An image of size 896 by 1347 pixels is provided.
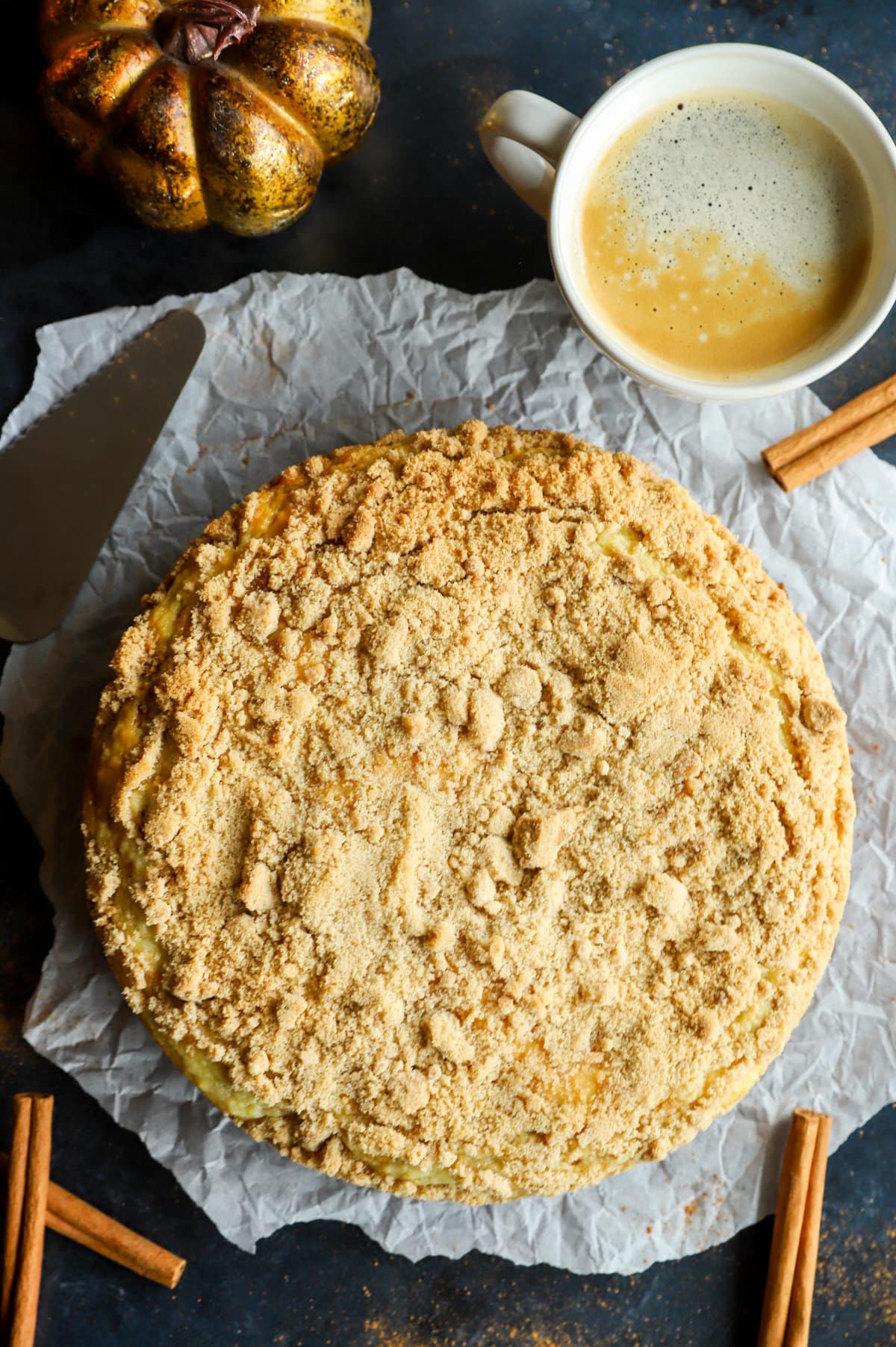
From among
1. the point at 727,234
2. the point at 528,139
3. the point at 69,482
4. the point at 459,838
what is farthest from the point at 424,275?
the point at 459,838

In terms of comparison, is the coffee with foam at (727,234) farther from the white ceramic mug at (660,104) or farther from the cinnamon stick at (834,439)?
the cinnamon stick at (834,439)

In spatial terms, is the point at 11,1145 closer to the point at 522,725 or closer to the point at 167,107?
the point at 522,725

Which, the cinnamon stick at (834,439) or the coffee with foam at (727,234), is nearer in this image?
the coffee with foam at (727,234)

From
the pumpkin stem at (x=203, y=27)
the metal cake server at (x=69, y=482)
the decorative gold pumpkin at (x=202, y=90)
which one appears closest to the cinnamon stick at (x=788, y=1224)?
the metal cake server at (x=69, y=482)

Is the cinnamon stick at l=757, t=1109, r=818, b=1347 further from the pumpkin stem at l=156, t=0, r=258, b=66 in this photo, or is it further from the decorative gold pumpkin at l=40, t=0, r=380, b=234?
the pumpkin stem at l=156, t=0, r=258, b=66

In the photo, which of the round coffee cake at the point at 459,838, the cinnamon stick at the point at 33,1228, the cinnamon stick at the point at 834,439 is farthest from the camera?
the cinnamon stick at the point at 834,439

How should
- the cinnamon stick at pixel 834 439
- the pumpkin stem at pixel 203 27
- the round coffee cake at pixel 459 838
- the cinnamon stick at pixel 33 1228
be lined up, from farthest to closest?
the cinnamon stick at pixel 834 439, the cinnamon stick at pixel 33 1228, the pumpkin stem at pixel 203 27, the round coffee cake at pixel 459 838

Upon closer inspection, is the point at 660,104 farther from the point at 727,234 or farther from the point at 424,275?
the point at 424,275
